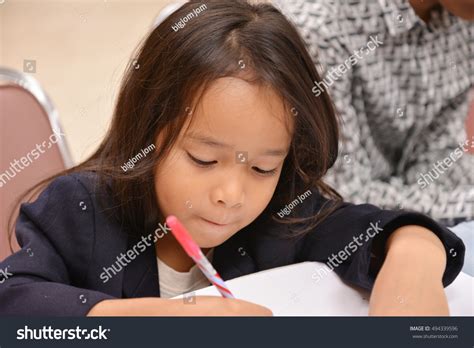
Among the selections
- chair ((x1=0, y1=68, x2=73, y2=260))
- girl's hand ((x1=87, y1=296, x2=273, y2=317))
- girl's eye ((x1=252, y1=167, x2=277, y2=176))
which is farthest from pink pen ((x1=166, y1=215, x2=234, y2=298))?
chair ((x1=0, y1=68, x2=73, y2=260))

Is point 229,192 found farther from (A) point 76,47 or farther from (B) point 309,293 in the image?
(A) point 76,47

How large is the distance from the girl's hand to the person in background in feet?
1.21

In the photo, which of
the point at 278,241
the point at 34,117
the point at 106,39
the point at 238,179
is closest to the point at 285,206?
the point at 278,241

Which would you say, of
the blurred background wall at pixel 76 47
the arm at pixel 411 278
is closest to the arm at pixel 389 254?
the arm at pixel 411 278

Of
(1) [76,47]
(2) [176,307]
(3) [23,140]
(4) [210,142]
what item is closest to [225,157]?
(4) [210,142]

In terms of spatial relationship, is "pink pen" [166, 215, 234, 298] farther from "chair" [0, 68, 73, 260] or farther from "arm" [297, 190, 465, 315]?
"chair" [0, 68, 73, 260]

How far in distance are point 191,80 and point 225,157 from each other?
0.23ft

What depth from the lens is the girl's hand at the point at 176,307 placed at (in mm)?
500

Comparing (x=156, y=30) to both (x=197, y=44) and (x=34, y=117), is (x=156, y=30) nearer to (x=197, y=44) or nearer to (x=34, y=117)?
(x=197, y=44)

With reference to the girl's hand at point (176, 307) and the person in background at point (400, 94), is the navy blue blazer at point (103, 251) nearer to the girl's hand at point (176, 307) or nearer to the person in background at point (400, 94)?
the girl's hand at point (176, 307)

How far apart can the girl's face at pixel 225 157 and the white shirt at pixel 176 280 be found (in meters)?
0.07

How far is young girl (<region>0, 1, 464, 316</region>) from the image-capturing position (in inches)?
21.9

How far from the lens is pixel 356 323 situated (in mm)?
564

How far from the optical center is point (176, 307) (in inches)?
20.0
